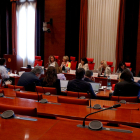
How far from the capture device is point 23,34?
11102 millimetres

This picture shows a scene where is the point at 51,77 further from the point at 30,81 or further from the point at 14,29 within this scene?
the point at 14,29

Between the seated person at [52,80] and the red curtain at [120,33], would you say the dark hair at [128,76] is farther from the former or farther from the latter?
the red curtain at [120,33]

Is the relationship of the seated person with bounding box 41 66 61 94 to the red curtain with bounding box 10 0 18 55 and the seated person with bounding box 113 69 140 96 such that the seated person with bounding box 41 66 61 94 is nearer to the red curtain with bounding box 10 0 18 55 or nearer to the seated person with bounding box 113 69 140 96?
the seated person with bounding box 113 69 140 96

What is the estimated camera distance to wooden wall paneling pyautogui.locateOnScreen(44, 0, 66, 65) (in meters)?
9.78

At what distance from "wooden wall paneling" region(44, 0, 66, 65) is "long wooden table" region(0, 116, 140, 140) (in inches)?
328

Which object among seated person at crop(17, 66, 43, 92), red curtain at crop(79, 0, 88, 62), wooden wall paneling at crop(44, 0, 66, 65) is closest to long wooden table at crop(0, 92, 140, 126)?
seated person at crop(17, 66, 43, 92)

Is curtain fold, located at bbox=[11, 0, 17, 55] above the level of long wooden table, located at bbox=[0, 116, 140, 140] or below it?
above

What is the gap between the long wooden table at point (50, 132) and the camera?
1389 mm

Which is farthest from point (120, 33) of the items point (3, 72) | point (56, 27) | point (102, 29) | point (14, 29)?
point (14, 29)

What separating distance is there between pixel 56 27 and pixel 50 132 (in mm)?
8911

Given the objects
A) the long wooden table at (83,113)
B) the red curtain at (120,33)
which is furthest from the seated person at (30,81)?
the red curtain at (120,33)

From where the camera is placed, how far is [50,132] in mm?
1472

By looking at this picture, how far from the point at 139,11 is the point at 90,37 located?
2.44 m

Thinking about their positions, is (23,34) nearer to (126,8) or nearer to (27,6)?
(27,6)
